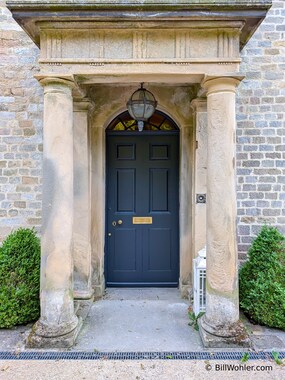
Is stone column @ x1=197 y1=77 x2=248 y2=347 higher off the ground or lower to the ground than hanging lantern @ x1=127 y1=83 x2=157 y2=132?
lower

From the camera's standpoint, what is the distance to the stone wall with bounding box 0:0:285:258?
14.1 ft

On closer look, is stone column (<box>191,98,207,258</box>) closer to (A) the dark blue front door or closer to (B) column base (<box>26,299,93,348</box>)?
(A) the dark blue front door

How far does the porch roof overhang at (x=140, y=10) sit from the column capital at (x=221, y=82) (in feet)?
1.82

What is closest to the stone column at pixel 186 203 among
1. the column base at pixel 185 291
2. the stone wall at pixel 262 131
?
the column base at pixel 185 291

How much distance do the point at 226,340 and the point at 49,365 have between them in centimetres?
175

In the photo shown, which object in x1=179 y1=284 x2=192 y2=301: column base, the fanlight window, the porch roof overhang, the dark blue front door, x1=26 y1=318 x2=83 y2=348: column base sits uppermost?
the porch roof overhang

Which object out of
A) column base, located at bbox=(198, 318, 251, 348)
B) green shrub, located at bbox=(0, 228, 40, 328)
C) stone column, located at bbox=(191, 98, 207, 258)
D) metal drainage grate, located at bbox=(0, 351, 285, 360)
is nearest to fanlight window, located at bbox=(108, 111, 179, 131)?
stone column, located at bbox=(191, 98, 207, 258)

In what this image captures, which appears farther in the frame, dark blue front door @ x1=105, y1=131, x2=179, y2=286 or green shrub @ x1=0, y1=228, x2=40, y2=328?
dark blue front door @ x1=105, y1=131, x2=179, y2=286

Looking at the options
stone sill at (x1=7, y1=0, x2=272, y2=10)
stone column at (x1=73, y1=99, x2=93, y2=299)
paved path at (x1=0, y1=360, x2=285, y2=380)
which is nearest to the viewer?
paved path at (x1=0, y1=360, x2=285, y2=380)

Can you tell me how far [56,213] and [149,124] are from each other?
224cm

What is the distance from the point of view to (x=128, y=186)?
4738 millimetres

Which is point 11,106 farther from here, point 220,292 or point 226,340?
point 226,340

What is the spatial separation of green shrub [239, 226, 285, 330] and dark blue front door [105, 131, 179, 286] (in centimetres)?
125

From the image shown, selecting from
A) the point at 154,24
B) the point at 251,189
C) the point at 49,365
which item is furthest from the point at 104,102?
the point at 49,365
